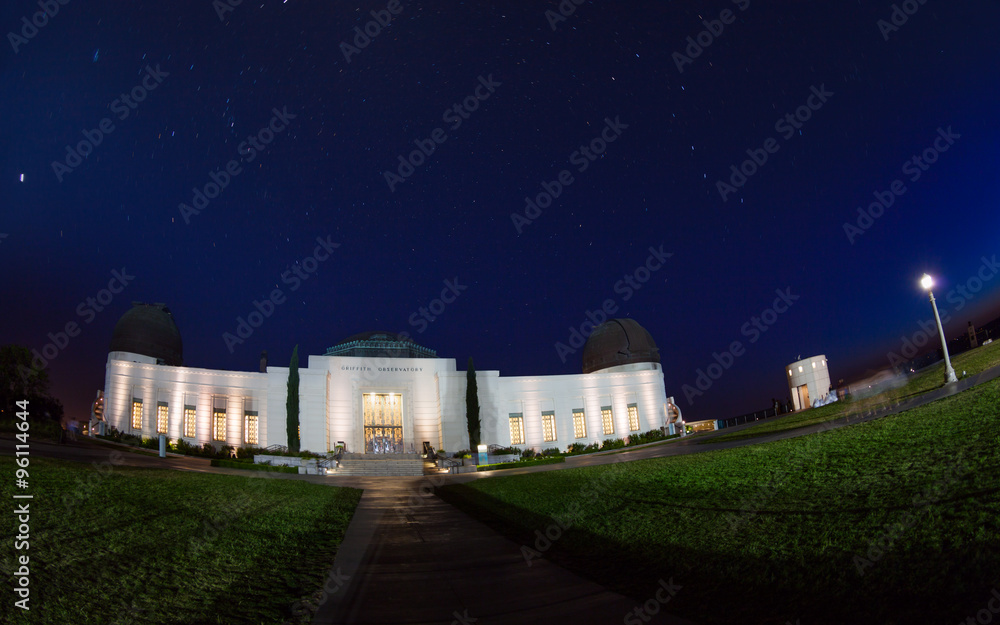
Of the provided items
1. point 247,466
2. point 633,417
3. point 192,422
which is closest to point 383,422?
point 192,422

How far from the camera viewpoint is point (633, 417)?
44.2 metres

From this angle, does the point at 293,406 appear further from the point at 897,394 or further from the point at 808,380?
the point at 808,380

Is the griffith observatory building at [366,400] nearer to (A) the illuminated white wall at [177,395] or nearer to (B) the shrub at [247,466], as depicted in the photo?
(A) the illuminated white wall at [177,395]

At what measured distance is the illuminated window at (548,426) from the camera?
41.1m

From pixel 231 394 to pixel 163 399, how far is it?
14.9 ft

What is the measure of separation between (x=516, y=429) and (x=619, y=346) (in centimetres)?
1453

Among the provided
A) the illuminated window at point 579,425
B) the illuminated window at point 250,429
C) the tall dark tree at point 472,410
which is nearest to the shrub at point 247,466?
the illuminated window at point 250,429

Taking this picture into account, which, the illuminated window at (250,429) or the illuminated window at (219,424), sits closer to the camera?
the illuminated window at (219,424)

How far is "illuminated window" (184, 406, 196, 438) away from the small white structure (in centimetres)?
4667

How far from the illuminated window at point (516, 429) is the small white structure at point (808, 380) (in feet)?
77.0

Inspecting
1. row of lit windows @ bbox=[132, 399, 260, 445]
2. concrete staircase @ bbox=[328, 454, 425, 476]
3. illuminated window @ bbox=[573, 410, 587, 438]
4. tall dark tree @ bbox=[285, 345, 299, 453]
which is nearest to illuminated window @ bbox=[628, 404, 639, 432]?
illuminated window @ bbox=[573, 410, 587, 438]

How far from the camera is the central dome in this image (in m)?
42.4

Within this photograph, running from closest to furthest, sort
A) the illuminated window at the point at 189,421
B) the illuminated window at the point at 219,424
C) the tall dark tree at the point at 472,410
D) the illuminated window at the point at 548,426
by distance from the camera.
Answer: the illuminated window at the point at 189,421 → the illuminated window at the point at 219,424 → the tall dark tree at the point at 472,410 → the illuminated window at the point at 548,426

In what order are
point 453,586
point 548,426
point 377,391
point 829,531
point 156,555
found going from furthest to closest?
point 548,426
point 377,391
point 156,555
point 453,586
point 829,531
